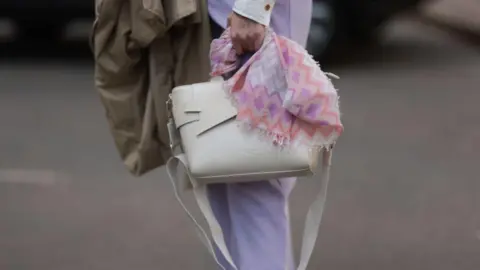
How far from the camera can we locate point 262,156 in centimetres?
256

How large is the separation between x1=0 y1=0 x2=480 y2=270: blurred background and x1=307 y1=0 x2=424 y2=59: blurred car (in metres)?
0.01

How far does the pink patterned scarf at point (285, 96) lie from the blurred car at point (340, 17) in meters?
5.89

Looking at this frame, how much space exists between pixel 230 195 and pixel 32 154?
11.3 feet

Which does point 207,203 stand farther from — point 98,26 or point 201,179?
point 98,26

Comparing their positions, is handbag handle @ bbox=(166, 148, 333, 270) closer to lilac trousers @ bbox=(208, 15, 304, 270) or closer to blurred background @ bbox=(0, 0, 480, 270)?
lilac trousers @ bbox=(208, 15, 304, 270)

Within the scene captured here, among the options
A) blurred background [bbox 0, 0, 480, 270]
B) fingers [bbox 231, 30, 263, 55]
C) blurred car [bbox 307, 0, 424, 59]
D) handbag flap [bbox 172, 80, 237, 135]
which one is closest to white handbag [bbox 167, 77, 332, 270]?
handbag flap [bbox 172, 80, 237, 135]

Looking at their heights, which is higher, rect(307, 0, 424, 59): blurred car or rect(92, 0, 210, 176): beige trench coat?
rect(92, 0, 210, 176): beige trench coat

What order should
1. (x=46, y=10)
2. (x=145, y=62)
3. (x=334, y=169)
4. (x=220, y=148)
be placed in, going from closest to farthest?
(x=220, y=148), (x=145, y=62), (x=334, y=169), (x=46, y=10)

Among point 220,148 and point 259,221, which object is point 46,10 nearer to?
point 259,221

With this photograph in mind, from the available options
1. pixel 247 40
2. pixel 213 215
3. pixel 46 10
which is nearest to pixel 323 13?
pixel 46 10

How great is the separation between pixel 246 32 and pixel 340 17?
250 inches

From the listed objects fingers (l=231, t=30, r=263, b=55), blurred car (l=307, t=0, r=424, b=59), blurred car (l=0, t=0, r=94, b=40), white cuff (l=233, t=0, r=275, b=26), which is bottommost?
blurred car (l=0, t=0, r=94, b=40)

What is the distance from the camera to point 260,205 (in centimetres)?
281

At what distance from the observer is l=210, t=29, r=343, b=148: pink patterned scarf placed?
2572mm
